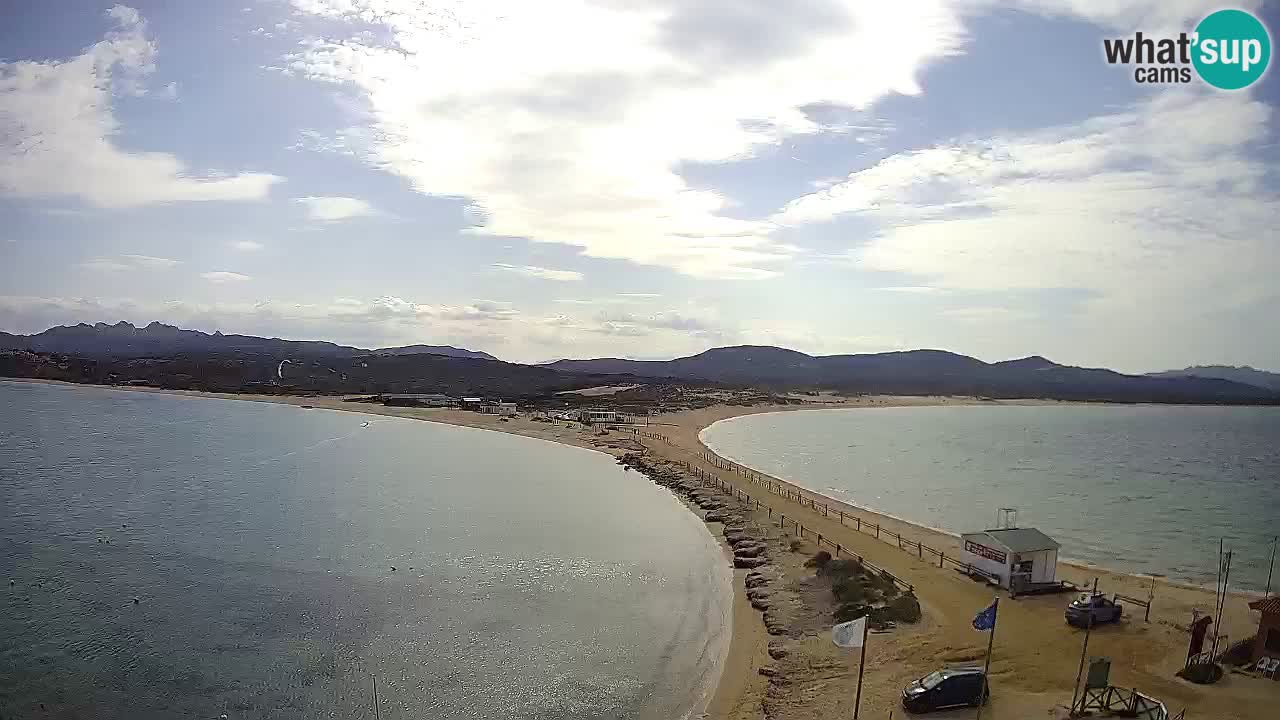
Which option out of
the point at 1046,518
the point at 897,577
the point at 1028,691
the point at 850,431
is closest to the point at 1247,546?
the point at 1046,518

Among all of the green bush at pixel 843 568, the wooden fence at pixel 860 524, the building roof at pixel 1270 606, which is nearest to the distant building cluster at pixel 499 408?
the wooden fence at pixel 860 524

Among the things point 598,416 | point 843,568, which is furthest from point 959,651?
point 598,416

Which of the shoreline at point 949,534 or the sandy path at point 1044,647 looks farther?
the shoreline at point 949,534

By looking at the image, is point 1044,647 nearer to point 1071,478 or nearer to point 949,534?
point 949,534

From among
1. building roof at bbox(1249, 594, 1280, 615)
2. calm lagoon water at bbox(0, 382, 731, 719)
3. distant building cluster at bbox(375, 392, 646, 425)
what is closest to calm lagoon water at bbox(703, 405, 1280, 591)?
distant building cluster at bbox(375, 392, 646, 425)

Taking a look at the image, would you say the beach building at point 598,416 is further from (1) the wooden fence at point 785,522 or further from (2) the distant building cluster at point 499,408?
(1) the wooden fence at point 785,522

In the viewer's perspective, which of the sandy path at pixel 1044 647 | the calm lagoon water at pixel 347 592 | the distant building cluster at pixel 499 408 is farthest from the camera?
the distant building cluster at pixel 499 408

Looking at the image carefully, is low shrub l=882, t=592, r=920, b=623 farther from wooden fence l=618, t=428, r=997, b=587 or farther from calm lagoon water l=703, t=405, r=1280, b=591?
calm lagoon water l=703, t=405, r=1280, b=591
